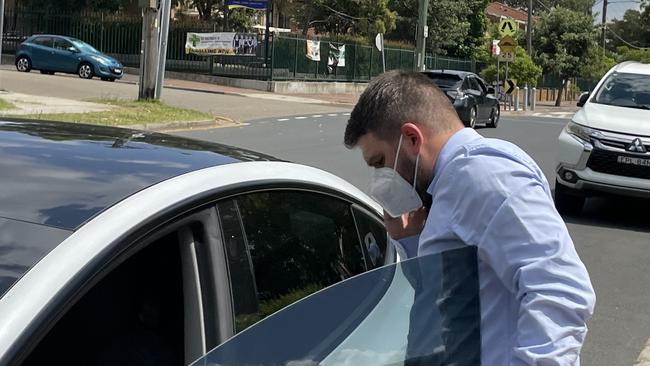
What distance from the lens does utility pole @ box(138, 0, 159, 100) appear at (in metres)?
18.4

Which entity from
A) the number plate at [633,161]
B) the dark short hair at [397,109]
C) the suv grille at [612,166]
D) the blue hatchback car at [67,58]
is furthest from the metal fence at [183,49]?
the dark short hair at [397,109]

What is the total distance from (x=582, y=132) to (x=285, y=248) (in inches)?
291

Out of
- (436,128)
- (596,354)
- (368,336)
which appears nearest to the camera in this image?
(368,336)

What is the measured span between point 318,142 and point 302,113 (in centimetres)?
769

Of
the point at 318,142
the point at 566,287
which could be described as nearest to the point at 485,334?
the point at 566,287

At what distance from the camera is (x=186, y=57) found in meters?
35.7

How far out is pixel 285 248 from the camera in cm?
251

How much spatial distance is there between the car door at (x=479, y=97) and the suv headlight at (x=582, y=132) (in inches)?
449

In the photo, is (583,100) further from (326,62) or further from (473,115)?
(326,62)

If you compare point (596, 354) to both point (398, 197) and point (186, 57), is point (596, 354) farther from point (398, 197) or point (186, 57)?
point (186, 57)

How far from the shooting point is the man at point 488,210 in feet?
5.66

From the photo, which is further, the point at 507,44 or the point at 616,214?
the point at 507,44

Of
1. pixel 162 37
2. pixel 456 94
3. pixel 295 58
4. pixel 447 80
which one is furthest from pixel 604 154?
pixel 295 58

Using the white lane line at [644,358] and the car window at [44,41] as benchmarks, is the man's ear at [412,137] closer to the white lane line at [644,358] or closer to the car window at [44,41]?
the white lane line at [644,358]
